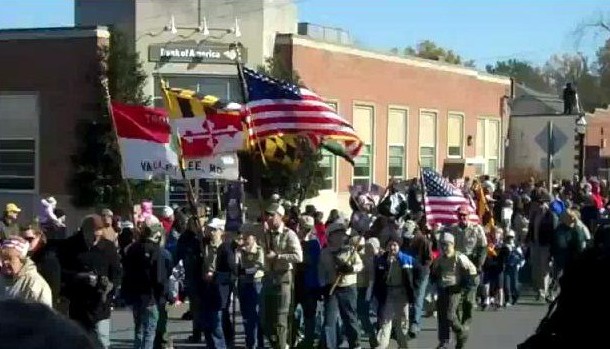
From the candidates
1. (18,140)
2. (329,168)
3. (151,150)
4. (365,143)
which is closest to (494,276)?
(151,150)

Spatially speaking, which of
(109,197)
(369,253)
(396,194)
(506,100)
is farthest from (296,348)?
(506,100)

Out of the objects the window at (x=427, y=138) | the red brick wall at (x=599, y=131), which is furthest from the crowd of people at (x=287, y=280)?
the red brick wall at (x=599, y=131)

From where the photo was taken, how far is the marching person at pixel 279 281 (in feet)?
50.7

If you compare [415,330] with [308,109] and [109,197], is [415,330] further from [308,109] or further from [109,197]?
[109,197]

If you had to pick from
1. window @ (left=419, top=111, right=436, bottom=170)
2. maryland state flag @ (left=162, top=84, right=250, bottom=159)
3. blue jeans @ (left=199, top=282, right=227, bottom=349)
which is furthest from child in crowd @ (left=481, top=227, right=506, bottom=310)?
window @ (left=419, top=111, right=436, bottom=170)

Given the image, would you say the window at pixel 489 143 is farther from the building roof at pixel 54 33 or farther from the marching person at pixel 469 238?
the marching person at pixel 469 238

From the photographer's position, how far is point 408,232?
1800 cm

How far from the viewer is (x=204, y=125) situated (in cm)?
1742

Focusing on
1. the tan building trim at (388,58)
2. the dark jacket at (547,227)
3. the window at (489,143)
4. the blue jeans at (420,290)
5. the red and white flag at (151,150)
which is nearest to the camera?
the blue jeans at (420,290)

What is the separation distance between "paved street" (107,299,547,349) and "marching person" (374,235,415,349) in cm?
68

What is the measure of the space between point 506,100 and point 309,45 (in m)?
18.0

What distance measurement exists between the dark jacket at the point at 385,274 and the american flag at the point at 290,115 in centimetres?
175

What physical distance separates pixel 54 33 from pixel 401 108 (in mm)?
14094

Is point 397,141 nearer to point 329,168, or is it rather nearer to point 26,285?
point 329,168
